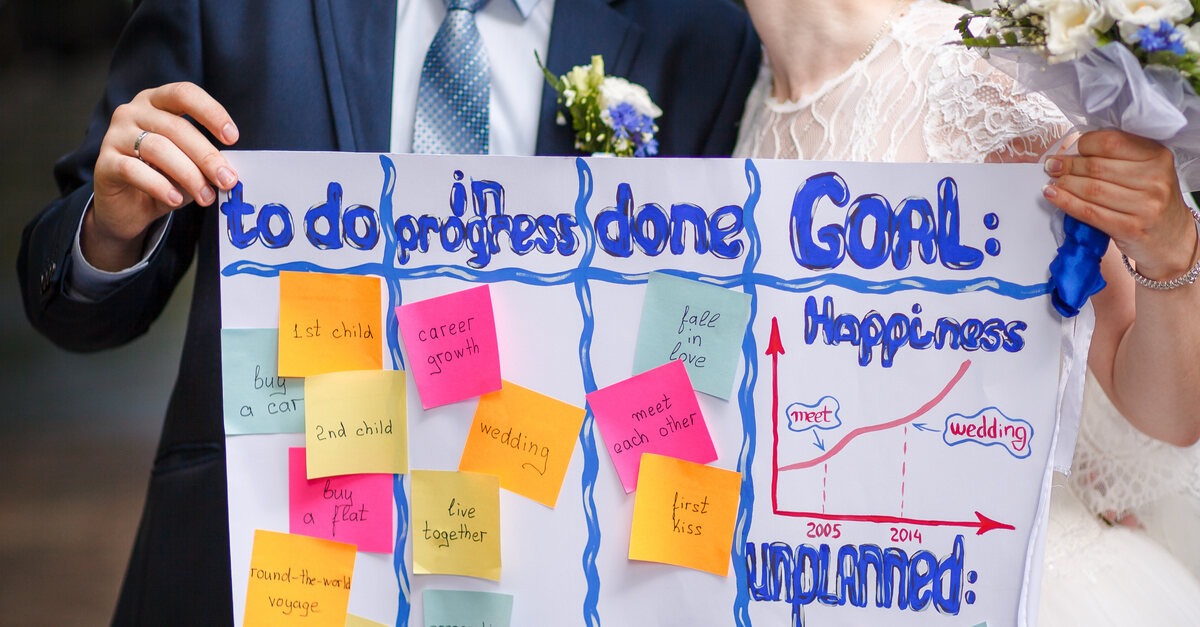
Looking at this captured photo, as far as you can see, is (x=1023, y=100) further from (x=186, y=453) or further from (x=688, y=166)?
(x=186, y=453)

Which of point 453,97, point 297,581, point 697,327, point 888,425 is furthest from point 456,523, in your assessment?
point 453,97

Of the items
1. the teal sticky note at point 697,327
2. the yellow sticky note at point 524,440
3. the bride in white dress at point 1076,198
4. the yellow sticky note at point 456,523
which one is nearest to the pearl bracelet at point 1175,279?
the bride in white dress at point 1076,198

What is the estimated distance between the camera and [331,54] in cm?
152

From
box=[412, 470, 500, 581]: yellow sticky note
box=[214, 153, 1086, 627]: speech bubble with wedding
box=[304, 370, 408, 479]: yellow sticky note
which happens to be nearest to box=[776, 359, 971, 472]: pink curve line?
box=[214, 153, 1086, 627]: speech bubble with wedding

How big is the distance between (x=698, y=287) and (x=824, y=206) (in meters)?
0.19

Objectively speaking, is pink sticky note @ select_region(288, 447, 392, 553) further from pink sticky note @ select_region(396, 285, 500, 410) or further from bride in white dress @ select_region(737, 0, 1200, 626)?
bride in white dress @ select_region(737, 0, 1200, 626)

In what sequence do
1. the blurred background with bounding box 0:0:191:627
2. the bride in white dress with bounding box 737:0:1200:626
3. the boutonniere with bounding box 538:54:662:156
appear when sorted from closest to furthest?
the bride in white dress with bounding box 737:0:1200:626
the boutonniere with bounding box 538:54:662:156
the blurred background with bounding box 0:0:191:627

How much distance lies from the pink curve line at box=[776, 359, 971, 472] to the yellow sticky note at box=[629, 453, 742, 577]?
0.09 meters

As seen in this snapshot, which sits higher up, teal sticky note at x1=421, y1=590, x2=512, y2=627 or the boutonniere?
the boutonniere

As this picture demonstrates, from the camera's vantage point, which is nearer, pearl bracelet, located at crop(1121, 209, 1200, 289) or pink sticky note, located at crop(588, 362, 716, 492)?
pearl bracelet, located at crop(1121, 209, 1200, 289)

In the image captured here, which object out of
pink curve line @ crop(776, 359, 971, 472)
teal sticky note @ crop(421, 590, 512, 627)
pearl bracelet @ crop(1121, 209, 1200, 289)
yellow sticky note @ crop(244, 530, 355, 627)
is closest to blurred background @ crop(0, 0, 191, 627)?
yellow sticky note @ crop(244, 530, 355, 627)

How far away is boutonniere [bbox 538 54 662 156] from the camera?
1.48m

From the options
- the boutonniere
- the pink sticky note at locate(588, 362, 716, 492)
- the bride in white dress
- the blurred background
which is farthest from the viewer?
the blurred background

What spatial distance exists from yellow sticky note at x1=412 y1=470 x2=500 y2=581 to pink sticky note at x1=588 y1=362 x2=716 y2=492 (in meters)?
0.17
